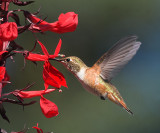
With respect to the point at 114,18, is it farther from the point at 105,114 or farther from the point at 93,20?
the point at 105,114

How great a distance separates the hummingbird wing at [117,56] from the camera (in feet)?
5.52

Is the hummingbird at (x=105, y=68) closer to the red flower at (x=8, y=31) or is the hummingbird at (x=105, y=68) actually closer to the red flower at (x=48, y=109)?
the red flower at (x=48, y=109)

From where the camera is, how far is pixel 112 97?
6.26 ft

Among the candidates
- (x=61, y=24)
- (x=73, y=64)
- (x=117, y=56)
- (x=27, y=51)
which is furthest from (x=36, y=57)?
(x=117, y=56)

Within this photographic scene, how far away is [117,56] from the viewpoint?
177 centimetres

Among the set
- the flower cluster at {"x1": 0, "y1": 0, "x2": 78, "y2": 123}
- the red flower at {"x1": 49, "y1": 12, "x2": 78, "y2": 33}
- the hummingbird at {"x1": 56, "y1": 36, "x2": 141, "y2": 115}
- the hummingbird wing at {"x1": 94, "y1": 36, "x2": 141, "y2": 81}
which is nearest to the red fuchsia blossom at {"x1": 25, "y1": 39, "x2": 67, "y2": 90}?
the flower cluster at {"x1": 0, "y1": 0, "x2": 78, "y2": 123}

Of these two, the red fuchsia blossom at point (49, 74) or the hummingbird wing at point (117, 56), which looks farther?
the hummingbird wing at point (117, 56)

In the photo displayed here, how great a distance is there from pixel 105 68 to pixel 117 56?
13 centimetres

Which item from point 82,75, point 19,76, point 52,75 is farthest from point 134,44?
point 19,76

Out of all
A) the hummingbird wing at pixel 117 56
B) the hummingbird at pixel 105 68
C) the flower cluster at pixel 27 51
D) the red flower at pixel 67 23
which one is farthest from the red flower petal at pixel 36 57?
the hummingbird wing at pixel 117 56

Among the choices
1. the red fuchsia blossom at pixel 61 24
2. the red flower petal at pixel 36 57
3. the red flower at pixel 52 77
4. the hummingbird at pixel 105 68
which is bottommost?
the hummingbird at pixel 105 68

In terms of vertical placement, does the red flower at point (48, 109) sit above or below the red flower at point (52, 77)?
below

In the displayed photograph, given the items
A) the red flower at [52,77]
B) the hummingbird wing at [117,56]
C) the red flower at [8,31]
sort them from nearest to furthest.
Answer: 1. the red flower at [8,31]
2. the red flower at [52,77]
3. the hummingbird wing at [117,56]

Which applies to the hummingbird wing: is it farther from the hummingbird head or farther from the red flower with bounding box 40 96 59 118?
the red flower with bounding box 40 96 59 118
